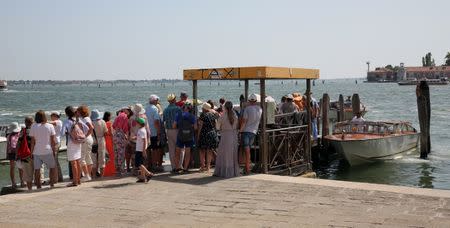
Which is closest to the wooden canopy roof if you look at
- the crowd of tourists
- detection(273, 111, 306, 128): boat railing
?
the crowd of tourists

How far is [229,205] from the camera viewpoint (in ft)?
27.2

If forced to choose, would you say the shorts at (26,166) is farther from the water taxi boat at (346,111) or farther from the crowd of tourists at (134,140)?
the water taxi boat at (346,111)

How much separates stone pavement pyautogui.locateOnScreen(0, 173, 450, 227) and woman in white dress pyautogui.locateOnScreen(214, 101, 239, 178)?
0.42 metres

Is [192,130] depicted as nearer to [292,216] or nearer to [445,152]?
[292,216]

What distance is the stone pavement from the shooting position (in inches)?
290

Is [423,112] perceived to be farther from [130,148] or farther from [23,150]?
[23,150]

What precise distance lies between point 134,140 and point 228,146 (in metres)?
1.97

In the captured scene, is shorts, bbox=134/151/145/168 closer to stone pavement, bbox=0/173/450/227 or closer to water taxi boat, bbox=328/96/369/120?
stone pavement, bbox=0/173/450/227

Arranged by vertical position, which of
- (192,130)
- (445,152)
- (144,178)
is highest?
(192,130)

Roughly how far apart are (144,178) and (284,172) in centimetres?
371

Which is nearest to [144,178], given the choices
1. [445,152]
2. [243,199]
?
[243,199]

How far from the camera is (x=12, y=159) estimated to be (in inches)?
429

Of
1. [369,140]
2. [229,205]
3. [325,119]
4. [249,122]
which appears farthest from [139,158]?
[325,119]

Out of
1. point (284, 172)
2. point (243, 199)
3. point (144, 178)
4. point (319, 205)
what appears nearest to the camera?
point (319, 205)
